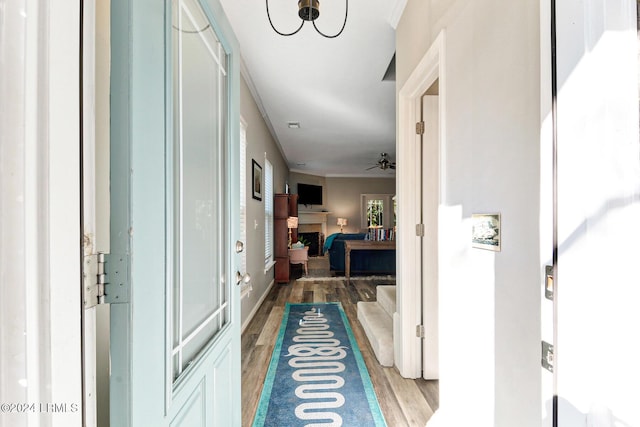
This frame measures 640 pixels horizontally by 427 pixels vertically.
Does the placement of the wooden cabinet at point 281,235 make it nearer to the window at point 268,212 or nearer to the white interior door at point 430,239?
the window at point 268,212

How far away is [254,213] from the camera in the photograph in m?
3.86

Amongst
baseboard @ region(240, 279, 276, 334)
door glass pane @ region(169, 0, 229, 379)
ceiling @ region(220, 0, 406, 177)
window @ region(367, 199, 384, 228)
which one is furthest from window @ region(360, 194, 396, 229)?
door glass pane @ region(169, 0, 229, 379)

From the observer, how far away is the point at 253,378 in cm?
219

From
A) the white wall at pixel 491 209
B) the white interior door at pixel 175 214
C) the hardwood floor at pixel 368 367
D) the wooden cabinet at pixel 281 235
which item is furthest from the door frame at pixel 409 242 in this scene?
the wooden cabinet at pixel 281 235

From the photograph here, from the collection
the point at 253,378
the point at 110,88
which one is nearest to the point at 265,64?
the point at 110,88

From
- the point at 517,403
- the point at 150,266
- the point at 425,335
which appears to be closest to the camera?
the point at 150,266

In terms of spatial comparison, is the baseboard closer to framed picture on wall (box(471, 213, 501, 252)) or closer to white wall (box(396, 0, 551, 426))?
white wall (box(396, 0, 551, 426))

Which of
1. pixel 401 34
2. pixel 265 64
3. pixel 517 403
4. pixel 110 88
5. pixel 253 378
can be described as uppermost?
pixel 265 64

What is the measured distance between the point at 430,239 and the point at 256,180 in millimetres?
2525

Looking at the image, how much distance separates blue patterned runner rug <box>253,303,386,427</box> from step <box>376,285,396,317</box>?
470 mm

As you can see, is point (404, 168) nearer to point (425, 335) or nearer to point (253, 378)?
point (425, 335)

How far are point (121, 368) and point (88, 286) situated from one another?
192 mm

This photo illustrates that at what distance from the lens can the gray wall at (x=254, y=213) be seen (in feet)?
10.8

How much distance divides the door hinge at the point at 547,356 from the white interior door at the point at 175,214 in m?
0.96
